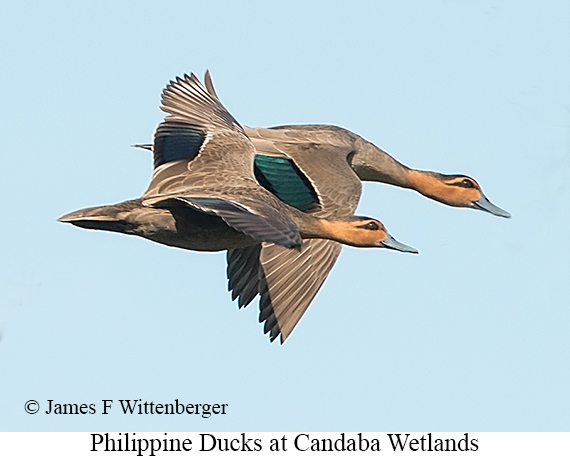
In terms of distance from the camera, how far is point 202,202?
11258mm

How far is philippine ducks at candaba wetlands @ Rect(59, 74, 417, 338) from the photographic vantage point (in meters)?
12.0

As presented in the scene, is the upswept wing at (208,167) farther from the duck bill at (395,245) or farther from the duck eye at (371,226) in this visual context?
the duck bill at (395,245)

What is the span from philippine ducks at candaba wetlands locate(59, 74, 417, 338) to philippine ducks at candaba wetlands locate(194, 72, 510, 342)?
1.31ft

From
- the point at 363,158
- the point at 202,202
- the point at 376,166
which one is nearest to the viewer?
the point at 202,202

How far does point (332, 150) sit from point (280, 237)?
16.9 ft

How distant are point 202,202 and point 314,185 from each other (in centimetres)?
357

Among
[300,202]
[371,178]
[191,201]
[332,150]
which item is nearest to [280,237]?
[191,201]

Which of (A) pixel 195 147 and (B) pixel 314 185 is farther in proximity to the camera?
(B) pixel 314 185

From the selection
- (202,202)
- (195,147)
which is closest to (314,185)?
(195,147)

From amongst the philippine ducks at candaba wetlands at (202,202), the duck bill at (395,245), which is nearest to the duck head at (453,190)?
the philippine ducks at candaba wetlands at (202,202)

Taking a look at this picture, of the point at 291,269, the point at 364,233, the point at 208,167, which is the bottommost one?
the point at 364,233

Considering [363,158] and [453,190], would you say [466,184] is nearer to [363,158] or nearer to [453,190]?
[453,190]

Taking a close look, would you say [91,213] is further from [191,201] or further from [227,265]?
[227,265]

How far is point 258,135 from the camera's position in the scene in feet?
51.6
